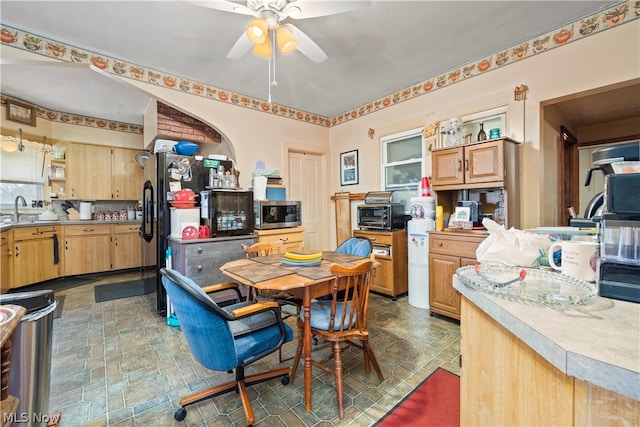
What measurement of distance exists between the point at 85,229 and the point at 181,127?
276 cm

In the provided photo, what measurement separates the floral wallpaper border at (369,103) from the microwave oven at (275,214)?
1.52m

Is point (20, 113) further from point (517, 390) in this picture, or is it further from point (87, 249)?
A: point (517, 390)

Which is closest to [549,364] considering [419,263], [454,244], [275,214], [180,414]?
[180,414]

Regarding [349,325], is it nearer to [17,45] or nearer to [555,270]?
[555,270]

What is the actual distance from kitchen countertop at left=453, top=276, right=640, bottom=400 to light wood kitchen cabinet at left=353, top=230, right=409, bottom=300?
2609mm

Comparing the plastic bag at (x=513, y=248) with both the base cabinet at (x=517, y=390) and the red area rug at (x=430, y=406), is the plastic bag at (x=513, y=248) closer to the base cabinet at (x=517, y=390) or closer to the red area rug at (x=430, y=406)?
the base cabinet at (x=517, y=390)

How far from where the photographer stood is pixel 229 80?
3289 mm

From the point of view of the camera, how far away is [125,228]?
16.0 ft

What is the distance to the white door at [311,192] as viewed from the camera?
4414 millimetres

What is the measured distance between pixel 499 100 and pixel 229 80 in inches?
121

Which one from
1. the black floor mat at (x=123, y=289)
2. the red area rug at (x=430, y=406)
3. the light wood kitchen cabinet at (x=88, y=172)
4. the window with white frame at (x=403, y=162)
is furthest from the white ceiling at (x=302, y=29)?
the red area rug at (x=430, y=406)

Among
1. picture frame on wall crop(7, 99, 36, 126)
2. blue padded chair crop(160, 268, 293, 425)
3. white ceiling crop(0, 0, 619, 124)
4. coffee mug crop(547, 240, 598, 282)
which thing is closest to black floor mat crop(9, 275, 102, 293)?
picture frame on wall crop(7, 99, 36, 126)

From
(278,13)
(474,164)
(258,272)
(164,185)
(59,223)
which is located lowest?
(258,272)

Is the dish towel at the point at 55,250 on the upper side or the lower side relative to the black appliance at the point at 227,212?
lower
